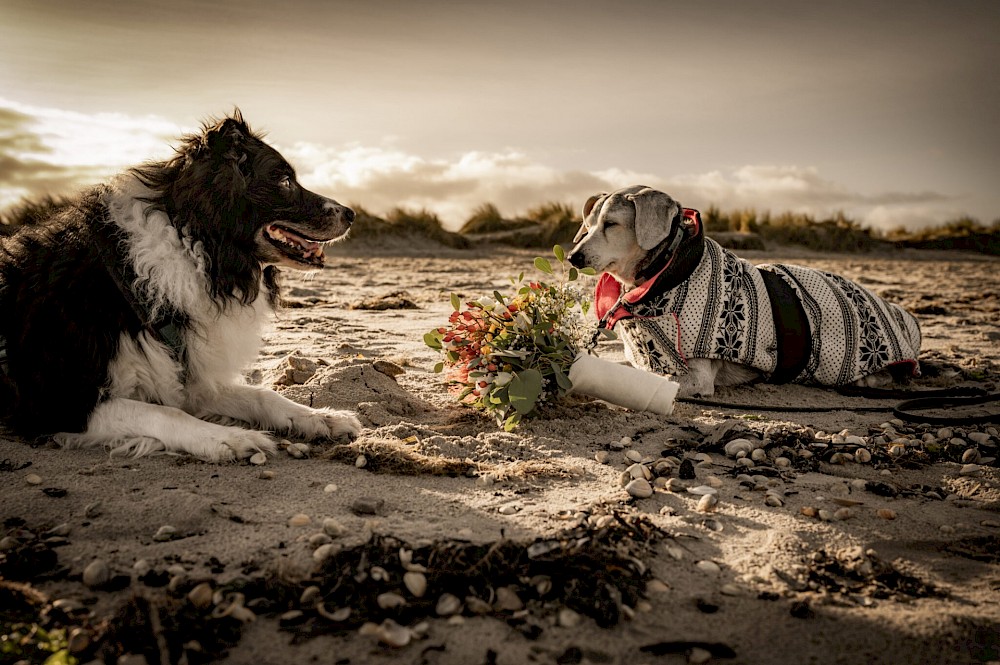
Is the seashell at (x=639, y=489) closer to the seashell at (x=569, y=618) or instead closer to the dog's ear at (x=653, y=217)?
the seashell at (x=569, y=618)

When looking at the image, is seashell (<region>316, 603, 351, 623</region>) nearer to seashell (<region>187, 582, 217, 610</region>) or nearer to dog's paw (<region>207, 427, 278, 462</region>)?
seashell (<region>187, 582, 217, 610</region>)

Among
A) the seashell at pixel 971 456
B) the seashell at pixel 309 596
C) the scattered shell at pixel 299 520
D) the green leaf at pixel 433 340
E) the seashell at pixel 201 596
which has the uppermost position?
the green leaf at pixel 433 340

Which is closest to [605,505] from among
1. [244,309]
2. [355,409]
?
[355,409]

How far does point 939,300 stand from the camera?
34.0 ft

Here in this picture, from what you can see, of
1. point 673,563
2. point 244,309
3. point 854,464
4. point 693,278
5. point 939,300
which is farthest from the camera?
point 939,300

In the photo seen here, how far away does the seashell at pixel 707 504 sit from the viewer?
125 inches

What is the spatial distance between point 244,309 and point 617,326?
9.38 ft

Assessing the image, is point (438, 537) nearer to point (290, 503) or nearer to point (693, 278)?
point (290, 503)

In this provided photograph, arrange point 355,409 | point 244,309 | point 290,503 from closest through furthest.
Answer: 1. point 290,503
2. point 244,309
3. point 355,409

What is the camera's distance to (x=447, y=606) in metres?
2.32

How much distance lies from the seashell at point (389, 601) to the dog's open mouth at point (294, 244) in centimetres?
238

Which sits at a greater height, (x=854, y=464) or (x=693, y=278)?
(x=693, y=278)

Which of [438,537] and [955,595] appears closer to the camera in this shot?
[955,595]

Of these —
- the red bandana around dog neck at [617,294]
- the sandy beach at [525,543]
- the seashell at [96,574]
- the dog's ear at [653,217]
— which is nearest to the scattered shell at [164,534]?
the sandy beach at [525,543]
